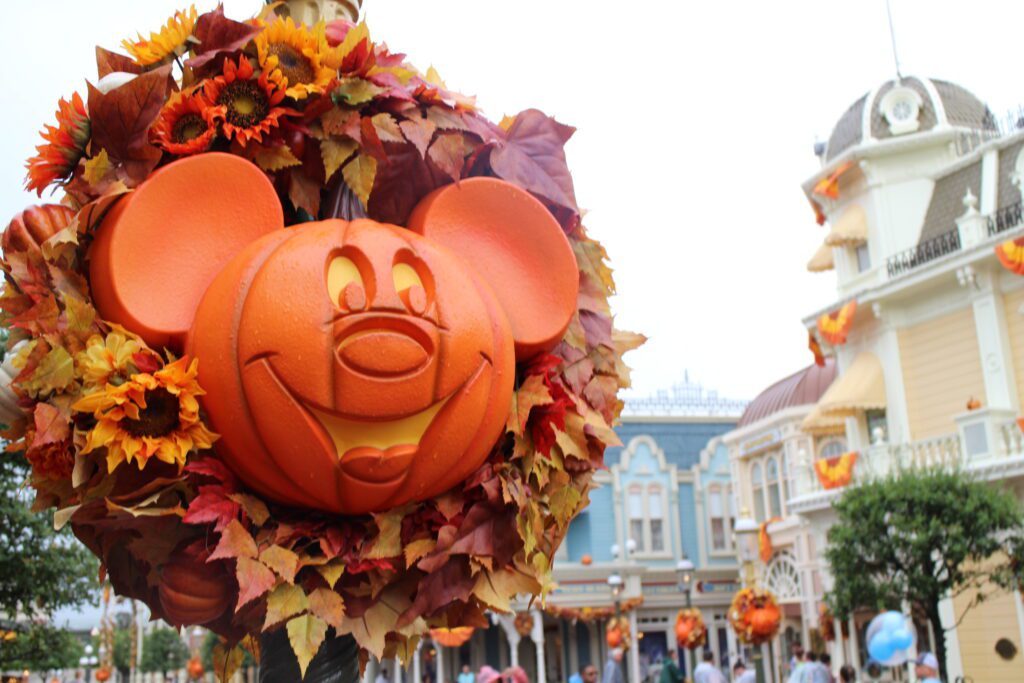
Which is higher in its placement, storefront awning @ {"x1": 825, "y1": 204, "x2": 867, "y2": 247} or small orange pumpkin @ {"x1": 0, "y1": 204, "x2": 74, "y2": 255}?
storefront awning @ {"x1": 825, "y1": 204, "x2": 867, "y2": 247}

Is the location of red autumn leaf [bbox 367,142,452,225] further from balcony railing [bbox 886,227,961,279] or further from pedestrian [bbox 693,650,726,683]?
balcony railing [bbox 886,227,961,279]

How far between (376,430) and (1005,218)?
15.9 meters

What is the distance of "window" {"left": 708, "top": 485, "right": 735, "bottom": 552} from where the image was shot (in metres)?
29.8

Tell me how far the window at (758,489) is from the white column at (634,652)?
407 cm

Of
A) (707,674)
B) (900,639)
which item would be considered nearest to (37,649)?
(707,674)

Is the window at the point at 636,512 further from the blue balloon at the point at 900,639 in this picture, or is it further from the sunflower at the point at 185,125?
the sunflower at the point at 185,125

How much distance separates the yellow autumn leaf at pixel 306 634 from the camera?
2.54 m

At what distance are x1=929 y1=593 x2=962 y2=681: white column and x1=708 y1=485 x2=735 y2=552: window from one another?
1280 cm

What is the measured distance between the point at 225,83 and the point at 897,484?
1325cm

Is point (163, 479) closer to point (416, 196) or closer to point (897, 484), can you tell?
point (416, 196)

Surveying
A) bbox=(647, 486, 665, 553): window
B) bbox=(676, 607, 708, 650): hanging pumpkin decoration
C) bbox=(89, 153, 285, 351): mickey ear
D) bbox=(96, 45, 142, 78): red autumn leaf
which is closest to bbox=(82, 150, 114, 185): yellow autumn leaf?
bbox=(89, 153, 285, 351): mickey ear

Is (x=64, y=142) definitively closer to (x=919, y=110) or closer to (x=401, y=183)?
(x=401, y=183)

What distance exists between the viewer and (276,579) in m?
2.62

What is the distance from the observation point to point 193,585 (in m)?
2.70
